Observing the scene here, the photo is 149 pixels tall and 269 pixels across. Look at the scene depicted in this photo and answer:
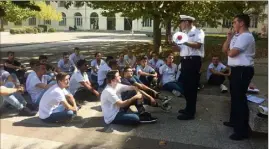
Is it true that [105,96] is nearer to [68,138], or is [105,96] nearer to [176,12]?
[68,138]

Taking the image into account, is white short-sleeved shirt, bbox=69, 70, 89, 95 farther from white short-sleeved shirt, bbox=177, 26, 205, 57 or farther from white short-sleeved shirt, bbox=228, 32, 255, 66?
white short-sleeved shirt, bbox=228, 32, 255, 66

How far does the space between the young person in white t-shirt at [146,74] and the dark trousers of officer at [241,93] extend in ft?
9.33

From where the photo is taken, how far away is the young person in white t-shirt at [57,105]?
15.1ft

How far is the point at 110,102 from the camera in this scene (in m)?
4.60

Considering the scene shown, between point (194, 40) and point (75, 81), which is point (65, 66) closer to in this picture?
point (75, 81)

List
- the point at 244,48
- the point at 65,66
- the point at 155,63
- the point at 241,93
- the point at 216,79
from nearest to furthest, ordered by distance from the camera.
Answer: the point at 244,48, the point at 241,93, the point at 65,66, the point at 216,79, the point at 155,63

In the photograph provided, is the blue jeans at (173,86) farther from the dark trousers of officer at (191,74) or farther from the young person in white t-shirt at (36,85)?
the young person in white t-shirt at (36,85)

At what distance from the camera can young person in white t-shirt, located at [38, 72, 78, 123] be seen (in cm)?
460

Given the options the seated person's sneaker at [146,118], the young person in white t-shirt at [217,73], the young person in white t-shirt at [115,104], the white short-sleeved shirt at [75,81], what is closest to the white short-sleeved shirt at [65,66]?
the white short-sleeved shirt at [75,81]

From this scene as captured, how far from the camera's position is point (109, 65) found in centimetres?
632

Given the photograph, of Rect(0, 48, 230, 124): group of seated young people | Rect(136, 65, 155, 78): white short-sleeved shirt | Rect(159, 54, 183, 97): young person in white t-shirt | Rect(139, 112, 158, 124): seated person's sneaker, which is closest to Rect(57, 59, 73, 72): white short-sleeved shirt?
Rect(0, 48, 230, 124): group of seated young people

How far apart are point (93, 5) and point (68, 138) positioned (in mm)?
7645

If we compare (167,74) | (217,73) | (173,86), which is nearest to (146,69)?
(167,74)

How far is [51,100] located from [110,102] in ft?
2.75
